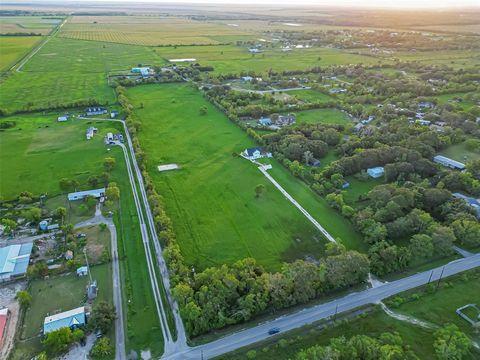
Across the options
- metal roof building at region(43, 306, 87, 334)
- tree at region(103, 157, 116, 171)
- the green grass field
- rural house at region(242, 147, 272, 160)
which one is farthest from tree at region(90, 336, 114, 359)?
rural house at region(242, 147, 272, 160)

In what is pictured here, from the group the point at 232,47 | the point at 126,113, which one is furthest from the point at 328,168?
the point at 232,47

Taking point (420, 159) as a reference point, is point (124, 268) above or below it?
below

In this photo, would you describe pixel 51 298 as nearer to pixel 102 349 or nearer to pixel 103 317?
pixel 103 317

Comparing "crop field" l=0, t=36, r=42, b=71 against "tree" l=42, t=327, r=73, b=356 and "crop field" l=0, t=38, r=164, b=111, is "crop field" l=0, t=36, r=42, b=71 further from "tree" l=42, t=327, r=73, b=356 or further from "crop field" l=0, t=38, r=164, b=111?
"tree" l=42, t=327, r=73, b=356

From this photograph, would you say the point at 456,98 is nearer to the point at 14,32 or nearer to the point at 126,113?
the point at 126,113

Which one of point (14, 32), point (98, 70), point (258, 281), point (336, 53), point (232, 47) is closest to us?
point (258, 281)

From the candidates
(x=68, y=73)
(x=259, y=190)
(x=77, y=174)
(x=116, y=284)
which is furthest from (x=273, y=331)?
(x=68, y=73)
